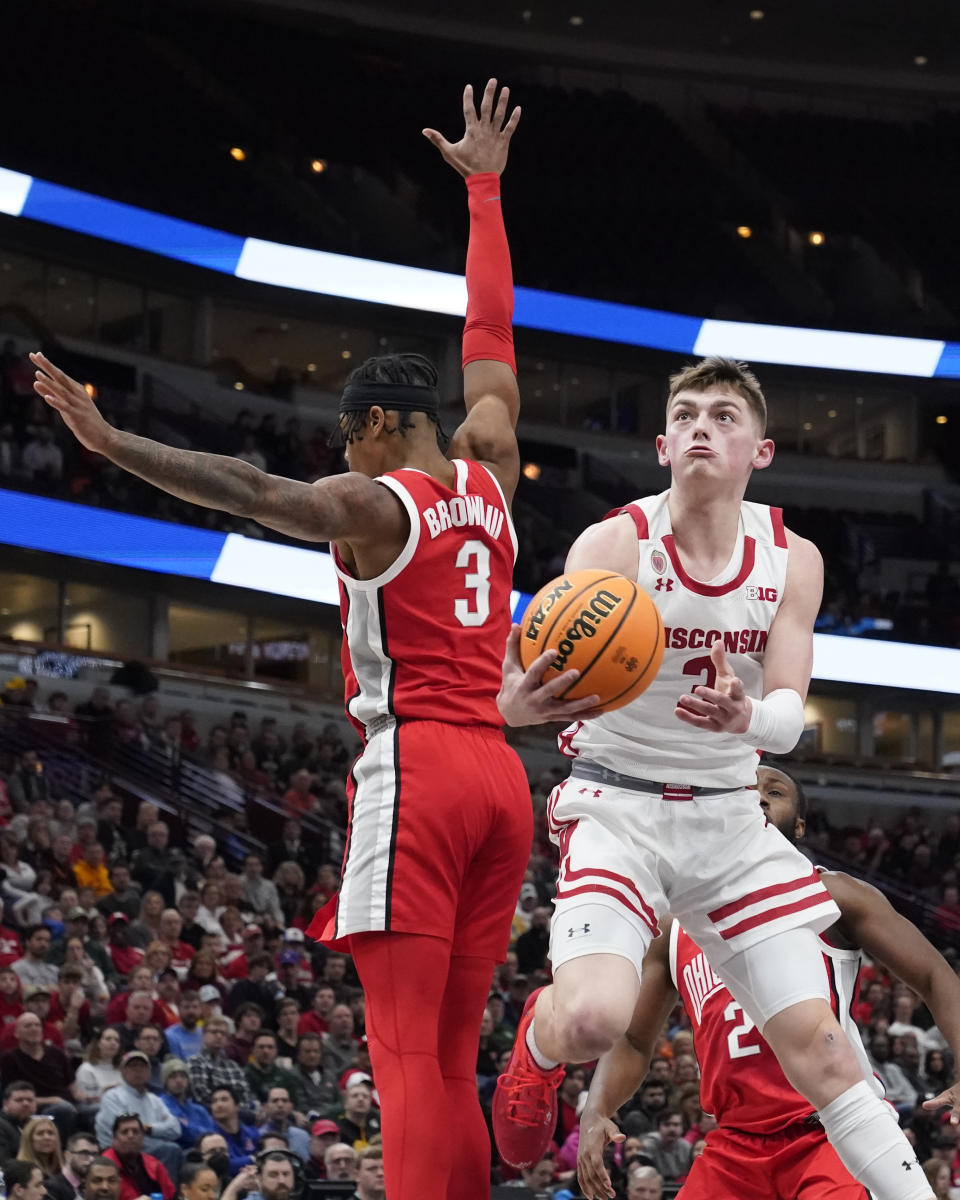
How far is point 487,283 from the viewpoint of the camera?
5484 millimetres

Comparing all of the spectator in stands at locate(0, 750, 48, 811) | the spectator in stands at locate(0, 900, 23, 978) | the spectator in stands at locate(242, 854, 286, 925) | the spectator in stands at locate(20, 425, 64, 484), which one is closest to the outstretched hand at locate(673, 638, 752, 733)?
the spectator in stands at locate(0, 900, 23, 978)

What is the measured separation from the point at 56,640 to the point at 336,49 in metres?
12.3

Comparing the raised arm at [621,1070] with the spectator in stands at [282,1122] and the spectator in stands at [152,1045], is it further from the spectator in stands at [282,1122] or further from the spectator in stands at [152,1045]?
the spectator in stands at [152,1045]

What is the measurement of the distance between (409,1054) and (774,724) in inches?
51.2

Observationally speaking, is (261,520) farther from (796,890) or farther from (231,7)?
(231,7)

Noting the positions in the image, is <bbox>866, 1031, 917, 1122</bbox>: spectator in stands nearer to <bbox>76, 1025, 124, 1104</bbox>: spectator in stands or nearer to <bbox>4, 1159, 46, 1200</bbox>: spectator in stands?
<bbox>76, 1025, 124, 1104</bbox>: spectator in stands

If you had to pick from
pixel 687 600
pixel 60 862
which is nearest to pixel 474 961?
pixel 687 600

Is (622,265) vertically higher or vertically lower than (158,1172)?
higher

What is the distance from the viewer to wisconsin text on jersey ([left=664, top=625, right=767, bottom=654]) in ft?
15.7

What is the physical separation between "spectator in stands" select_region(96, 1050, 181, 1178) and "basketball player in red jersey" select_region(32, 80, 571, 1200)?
610cm

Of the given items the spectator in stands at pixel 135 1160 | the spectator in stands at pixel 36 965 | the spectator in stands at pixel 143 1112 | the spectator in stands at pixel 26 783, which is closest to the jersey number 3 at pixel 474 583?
the spectator in stands at pixel 135 1160

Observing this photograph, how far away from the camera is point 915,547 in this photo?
31.9 metres

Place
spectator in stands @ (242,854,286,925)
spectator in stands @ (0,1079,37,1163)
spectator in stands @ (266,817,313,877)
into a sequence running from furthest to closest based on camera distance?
spectator in stands @ (266,817,313,877)
spectator in stands @ (242,854,286,925)
spectator in stands @ (0,1079,37,1163)

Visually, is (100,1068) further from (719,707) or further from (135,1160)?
(719,707)
